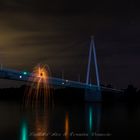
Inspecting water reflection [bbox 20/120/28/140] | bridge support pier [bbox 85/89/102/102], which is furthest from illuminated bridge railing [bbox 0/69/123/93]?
water reflection [bbox 20/120/28/140]

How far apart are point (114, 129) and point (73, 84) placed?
115 feet

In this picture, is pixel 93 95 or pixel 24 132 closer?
pixel 24 132

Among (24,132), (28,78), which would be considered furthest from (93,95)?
(24,132)

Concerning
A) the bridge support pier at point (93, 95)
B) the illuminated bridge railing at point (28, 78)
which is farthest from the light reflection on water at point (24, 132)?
the bridge support pier at point (93, 95)

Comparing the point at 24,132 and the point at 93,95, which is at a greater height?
the point at 93,95

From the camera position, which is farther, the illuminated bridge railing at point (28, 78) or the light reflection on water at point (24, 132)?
the illuminated bridge railing at point (28, 78)

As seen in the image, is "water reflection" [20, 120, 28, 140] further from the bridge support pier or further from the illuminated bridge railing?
the bridge support pier

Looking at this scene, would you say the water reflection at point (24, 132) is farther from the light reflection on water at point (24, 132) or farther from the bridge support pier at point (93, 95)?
the bridge support pier at point (93, 95)

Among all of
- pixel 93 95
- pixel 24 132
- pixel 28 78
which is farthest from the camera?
pixel 93 95

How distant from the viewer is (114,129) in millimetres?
35500

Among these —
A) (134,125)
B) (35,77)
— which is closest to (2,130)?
(134,125)

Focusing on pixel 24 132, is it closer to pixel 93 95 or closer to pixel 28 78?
pixel 28 78

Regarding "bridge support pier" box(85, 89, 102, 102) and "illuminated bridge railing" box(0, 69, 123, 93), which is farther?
"bridge support pier" box(85, 89, 102, 102)

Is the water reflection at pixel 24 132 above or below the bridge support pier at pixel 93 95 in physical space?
below
